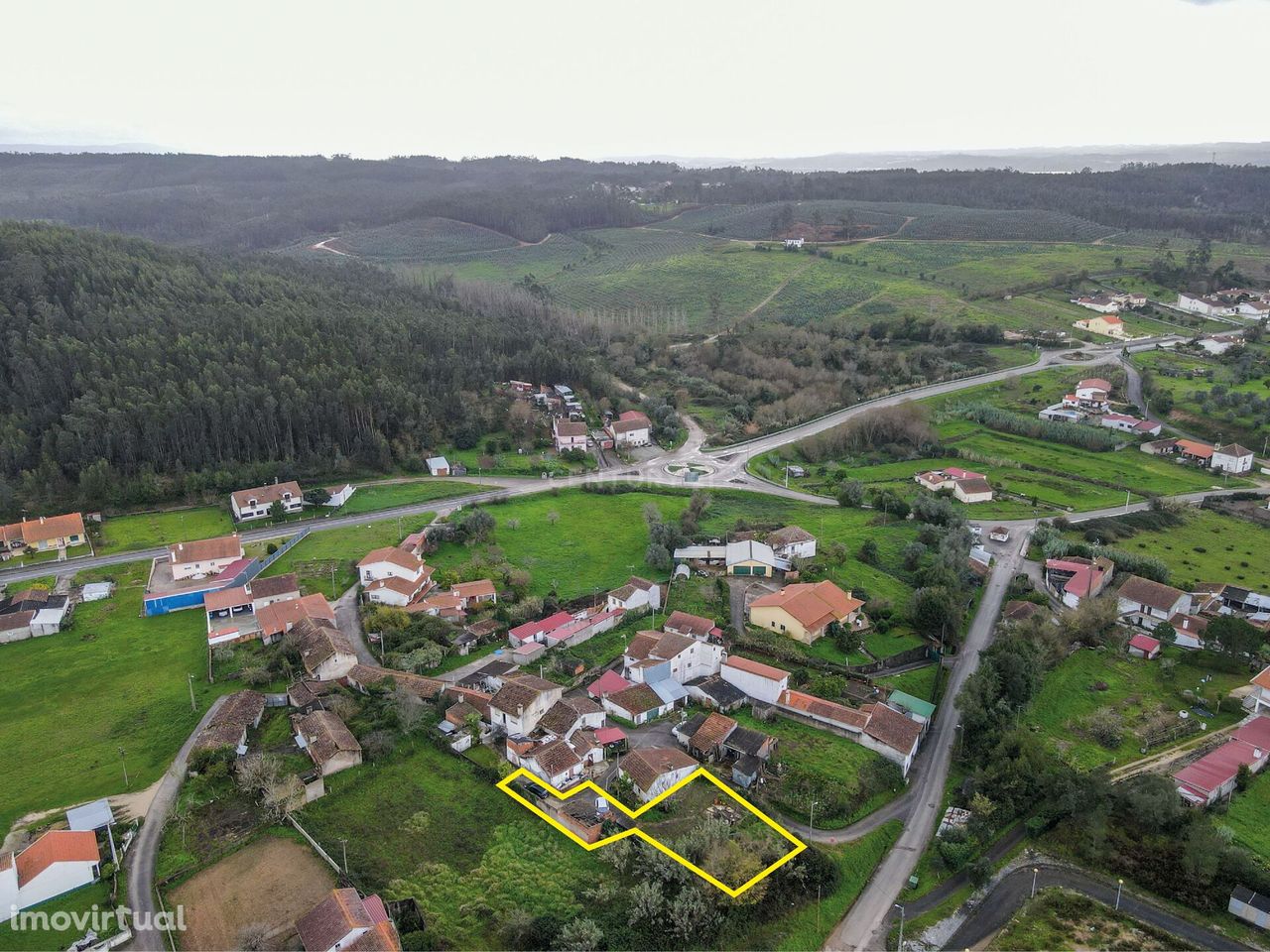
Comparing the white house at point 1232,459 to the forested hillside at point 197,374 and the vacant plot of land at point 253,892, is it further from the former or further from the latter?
the vacant plot of land at point 253,892

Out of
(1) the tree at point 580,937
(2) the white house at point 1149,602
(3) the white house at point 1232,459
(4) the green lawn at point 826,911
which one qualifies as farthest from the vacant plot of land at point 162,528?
(3) the white house at point 1232,459

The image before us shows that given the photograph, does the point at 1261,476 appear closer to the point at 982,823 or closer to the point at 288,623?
the point at 982,823

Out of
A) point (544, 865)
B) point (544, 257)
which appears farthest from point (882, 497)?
point (544, 257)

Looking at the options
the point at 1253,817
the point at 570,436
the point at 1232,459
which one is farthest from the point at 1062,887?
the point at 570,436

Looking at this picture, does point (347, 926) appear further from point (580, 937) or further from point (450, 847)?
point (580, 937)

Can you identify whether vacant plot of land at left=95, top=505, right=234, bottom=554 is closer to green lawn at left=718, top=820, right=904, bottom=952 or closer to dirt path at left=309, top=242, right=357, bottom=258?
green lawn at left=718, top=820, right=904, bottom=952
